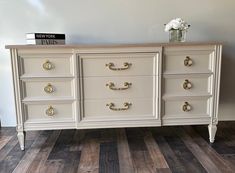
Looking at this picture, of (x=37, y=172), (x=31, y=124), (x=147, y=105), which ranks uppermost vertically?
(x=147, y=105)

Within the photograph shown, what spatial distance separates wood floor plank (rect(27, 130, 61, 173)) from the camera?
142cm

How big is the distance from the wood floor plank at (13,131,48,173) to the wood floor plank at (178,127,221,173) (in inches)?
43.9

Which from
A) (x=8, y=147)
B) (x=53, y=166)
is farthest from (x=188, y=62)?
(x=8, y=147)

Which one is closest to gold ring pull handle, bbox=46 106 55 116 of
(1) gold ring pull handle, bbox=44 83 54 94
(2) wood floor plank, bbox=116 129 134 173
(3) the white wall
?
(1) gold ring pull handle, bbox=44 83 54 94

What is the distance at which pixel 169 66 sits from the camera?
1.63 m

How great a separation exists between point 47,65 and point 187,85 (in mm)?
999

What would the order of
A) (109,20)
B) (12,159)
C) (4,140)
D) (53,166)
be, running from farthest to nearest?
(109,20) < (4,140) < (12,159) < (53,166)

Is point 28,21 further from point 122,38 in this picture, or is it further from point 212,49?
point 212,49

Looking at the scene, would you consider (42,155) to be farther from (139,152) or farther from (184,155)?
(184,155)

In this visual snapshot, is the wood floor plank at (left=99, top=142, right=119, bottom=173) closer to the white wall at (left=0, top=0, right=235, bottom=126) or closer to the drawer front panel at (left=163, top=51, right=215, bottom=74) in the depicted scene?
the drawer front panel at (left=163, top=51, right=215, bottom=74)

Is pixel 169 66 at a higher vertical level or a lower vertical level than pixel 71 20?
lower

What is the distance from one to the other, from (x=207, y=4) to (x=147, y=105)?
111cm

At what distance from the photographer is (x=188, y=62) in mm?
1626

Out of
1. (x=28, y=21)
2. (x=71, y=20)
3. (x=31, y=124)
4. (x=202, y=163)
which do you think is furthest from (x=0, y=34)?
(x=202, y=163)
